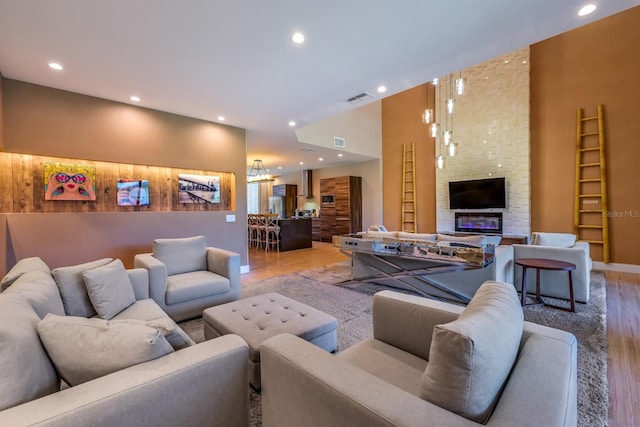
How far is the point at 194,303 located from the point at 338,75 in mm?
3082

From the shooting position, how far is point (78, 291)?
204cm

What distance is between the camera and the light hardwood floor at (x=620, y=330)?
5.55 feet

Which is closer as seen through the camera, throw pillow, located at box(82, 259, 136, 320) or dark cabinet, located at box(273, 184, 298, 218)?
throw pillow, located at box(82, 259, 136, 320)

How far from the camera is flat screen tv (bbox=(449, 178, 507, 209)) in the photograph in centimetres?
632

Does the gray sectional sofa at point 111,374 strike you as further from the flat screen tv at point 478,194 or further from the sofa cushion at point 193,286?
the flat screen tv at point 478,194

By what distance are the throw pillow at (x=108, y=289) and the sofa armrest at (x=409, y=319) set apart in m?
1.97

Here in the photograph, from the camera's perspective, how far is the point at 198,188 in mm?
4848

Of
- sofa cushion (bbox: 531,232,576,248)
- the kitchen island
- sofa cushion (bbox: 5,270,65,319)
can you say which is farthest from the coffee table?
the kitchen island

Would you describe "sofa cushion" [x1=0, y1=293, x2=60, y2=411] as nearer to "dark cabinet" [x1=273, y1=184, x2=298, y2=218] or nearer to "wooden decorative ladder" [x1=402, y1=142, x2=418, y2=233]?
"wooden decorative ladder" [x1=402, y1=142, x2=418, y2=233]

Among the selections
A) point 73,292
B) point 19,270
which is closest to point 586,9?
point 73,292

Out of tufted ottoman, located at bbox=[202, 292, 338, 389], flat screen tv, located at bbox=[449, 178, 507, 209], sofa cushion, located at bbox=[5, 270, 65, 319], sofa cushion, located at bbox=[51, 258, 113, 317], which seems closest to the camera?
sofa cushion, located at bbox=[5, 270, 65, 319]

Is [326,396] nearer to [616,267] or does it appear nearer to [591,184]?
[616,267]

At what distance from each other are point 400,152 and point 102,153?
23.5 feet

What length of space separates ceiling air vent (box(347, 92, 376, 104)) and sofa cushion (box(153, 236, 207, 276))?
2.91 metres
